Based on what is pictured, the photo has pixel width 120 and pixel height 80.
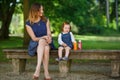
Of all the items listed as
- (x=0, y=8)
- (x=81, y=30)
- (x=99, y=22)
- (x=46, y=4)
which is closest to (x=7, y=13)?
(x=0, y=8)

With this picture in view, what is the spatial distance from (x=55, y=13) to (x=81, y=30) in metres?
26.7

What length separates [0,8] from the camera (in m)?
36.5

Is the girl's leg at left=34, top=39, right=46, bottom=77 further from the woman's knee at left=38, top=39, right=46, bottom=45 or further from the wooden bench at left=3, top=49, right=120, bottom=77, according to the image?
the wooden bench at left=3, top=49, right=120, bottom=77

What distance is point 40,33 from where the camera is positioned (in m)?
10.9

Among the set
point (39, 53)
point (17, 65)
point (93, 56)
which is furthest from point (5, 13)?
point (39, 53)

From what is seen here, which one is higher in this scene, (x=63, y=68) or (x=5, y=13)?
(x=63, y=68)

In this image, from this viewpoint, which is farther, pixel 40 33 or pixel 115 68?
pixel 115 68

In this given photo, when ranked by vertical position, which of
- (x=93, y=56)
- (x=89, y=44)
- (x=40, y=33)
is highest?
(x=40, y=33)

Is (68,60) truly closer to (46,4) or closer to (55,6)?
(46,4)

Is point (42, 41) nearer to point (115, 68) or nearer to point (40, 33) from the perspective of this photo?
point (40, 33)

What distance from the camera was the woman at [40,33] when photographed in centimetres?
1045

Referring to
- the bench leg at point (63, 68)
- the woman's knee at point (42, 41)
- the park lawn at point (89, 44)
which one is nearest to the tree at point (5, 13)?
the park lawn at point (89, 44)

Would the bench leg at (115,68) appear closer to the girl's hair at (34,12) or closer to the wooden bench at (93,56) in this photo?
the wooden bench at (93,56)

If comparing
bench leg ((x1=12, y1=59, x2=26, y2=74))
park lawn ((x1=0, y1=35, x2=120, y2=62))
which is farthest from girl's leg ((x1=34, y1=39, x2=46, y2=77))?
park lawn ((x1=0, y1=35, x2=120, y2=62))
